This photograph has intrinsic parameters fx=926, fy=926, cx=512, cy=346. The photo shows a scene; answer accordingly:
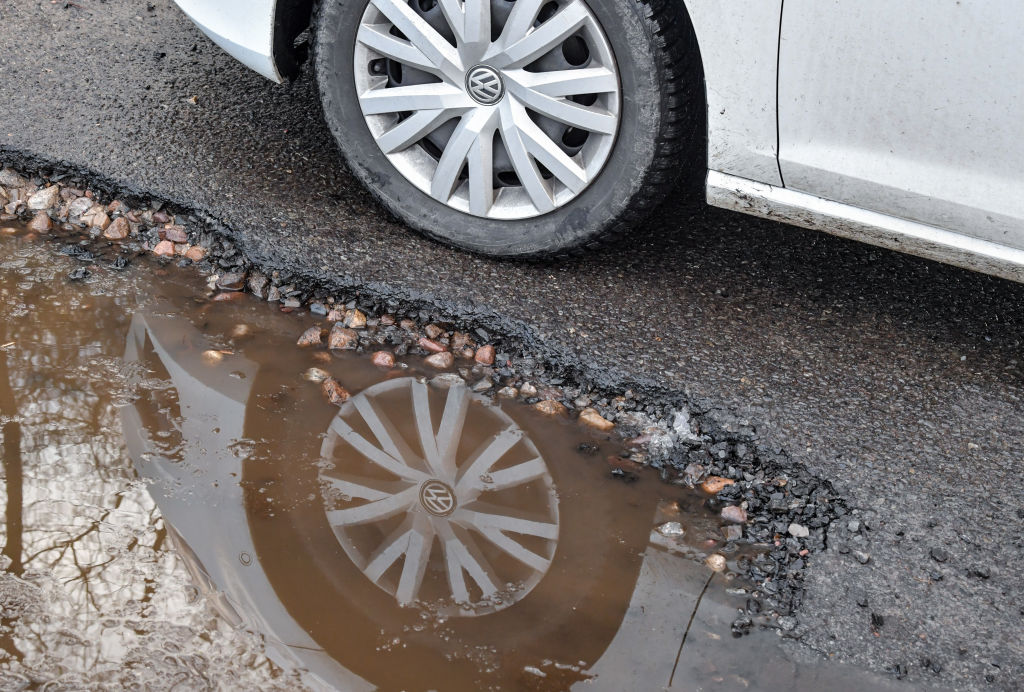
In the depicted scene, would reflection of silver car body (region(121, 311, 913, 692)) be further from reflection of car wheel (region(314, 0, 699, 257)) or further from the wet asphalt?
reflection of car wheel (region(314, 0, 699, 257))

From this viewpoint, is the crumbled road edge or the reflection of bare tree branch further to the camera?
the crumbled road edge

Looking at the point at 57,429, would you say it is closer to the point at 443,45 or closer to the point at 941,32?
the point at 443,45

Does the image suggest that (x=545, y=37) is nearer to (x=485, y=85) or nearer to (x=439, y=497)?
(x=485, y=85)

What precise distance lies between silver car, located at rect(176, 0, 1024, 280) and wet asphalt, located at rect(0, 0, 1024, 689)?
0.78 ft

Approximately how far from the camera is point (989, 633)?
6.45ft

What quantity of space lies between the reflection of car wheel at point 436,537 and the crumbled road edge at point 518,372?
147 millimetres

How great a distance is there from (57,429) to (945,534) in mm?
2199

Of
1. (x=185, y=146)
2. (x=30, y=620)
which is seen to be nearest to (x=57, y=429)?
(x=30, y=620)

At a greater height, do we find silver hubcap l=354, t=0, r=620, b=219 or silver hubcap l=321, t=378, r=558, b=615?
silver hubcap l=354, t=0, r=620, b=219

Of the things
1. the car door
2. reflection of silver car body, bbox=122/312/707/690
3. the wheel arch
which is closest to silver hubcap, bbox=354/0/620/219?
the wheel arch

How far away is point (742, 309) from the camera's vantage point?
284 centimetres

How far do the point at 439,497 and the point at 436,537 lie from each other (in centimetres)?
13

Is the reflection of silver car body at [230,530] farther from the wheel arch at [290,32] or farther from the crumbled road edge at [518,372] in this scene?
the wheel arch at [290,32]

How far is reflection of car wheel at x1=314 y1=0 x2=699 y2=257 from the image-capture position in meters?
2.53
